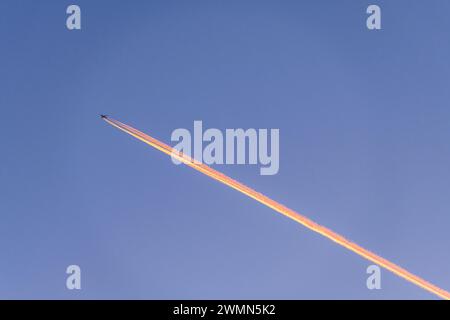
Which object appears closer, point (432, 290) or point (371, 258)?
point (432, 290)
